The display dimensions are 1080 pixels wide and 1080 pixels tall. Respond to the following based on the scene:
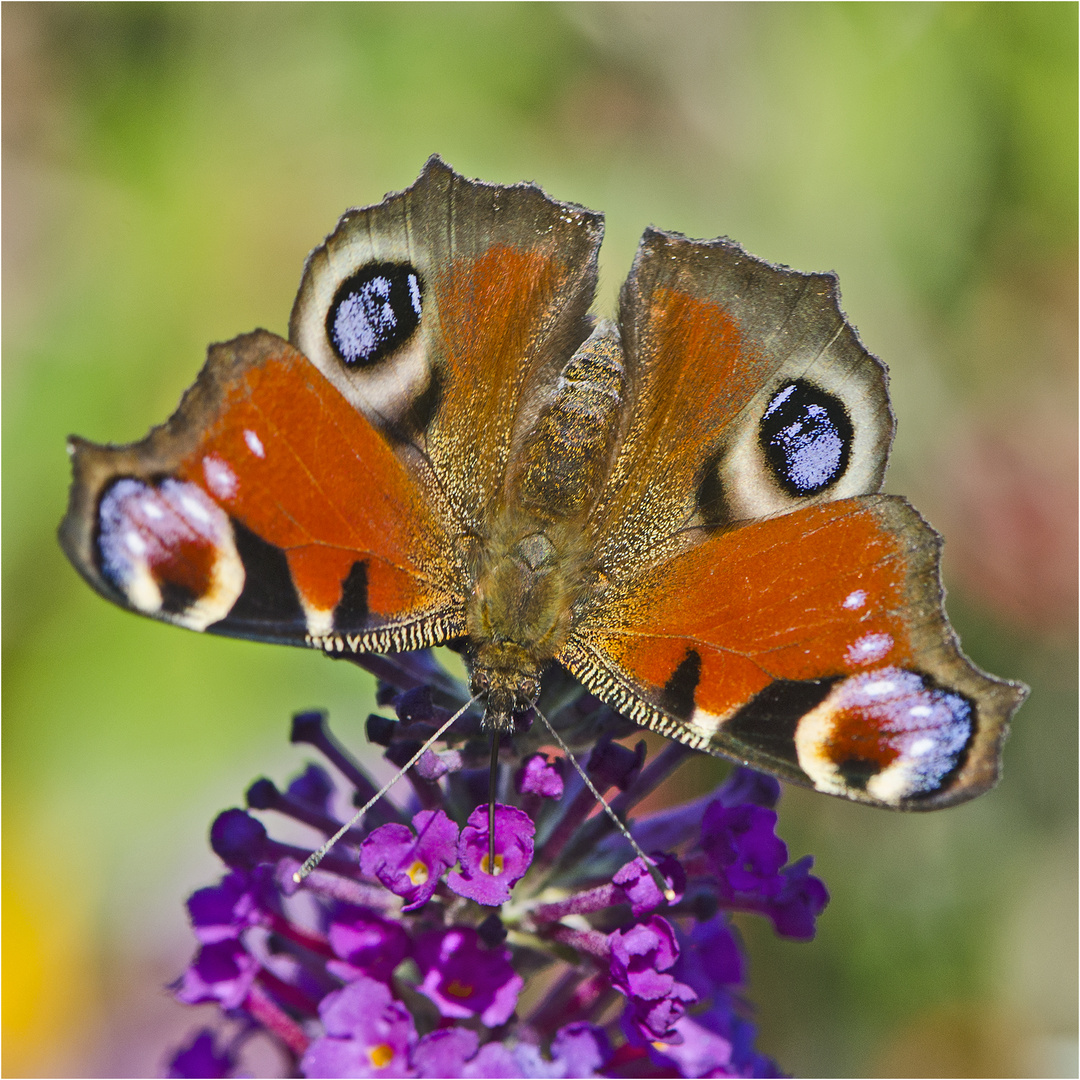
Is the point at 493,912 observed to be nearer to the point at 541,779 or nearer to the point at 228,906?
the point at 541,779

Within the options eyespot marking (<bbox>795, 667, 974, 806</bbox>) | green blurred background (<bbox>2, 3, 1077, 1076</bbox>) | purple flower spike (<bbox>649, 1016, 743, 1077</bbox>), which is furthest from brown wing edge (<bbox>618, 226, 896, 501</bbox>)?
green blurred background (<bbox>2, 3, 1077, 1076</bbox>)

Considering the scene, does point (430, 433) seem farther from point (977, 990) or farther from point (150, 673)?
point (977, 990)

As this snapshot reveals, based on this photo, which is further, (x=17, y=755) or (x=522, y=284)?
(x=17, y=755)

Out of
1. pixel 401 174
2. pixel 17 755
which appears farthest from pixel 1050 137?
pixel 17 755

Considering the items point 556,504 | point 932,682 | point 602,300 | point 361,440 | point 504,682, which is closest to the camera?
point 932,682

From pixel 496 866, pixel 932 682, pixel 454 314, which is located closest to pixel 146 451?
pixel 454 314

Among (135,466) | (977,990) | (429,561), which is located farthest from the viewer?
(977,990)
